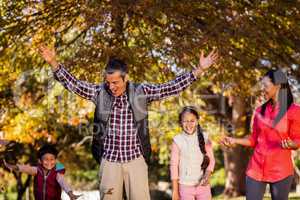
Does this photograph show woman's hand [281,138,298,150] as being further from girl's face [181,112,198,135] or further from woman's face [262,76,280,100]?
girl's face [181,112,198,135]

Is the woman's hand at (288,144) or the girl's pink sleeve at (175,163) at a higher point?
the woman's hand at (288,144)

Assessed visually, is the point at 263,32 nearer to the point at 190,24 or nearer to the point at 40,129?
the point at 190,24

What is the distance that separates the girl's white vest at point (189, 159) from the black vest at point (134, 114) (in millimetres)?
813

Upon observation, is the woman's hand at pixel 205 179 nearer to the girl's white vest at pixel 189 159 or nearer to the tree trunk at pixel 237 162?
the girl's white vest at pixel 189 159

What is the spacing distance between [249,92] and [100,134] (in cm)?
715

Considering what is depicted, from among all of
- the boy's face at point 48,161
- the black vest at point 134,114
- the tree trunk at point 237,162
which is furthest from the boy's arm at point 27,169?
the tree trunk at point 237,162

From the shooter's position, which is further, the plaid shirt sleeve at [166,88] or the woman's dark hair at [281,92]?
the plaid shirt sleeve at [166,88]

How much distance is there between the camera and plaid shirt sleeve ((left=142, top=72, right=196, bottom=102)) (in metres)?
6.25

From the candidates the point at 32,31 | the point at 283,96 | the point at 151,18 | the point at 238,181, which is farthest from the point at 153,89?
the point at 238,181

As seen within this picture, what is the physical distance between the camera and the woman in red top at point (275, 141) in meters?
6.03

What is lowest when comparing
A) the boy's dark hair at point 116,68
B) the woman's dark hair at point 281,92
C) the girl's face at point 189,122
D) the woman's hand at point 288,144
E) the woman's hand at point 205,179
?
the woman's hand at point 205,179

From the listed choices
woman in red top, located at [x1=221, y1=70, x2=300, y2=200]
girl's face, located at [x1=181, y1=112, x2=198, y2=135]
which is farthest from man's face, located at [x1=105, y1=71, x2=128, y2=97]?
woman in red top, located at [x1=221, y1=70, x2=300, y2=200]

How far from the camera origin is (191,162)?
22.8 feet

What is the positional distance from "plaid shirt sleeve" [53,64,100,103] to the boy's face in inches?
55.4
